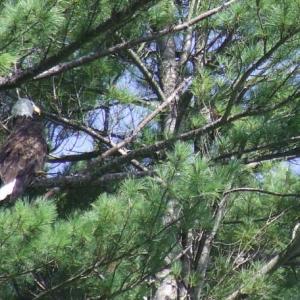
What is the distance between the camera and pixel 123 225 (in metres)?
4.18

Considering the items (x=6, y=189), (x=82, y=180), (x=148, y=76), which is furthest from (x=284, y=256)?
(x=6, y=189)

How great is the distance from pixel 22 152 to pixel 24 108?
347 mm

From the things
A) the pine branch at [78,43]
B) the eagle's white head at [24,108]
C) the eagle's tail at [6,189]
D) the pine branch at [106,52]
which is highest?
the pine branch at [78,43]

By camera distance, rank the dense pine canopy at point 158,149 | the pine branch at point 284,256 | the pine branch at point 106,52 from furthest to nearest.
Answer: the pine branch at point 284,256 < the pine branch at point 106,52 < the dense pine canopy at point 158,149

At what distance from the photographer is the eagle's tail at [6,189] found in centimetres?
506

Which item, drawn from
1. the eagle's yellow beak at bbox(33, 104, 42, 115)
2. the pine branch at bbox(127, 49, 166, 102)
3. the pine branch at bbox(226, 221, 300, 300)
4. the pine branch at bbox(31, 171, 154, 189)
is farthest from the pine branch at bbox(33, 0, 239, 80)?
the pine branch at bbox(226, 221, 300, 300)

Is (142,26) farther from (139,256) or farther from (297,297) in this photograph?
(297,297)

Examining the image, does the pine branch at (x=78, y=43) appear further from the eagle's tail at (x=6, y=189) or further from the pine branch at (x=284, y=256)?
the pine branch at (x=284, y=256)

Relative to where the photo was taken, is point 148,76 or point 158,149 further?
point 148,76

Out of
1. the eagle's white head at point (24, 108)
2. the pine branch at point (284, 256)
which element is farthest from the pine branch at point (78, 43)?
the pine branch at point (284, 256)

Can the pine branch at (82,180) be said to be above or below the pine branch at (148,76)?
below

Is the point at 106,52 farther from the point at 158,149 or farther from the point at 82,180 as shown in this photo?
the point at 82,180

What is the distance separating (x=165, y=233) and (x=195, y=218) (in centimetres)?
24

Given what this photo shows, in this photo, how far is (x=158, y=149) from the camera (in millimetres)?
4863
